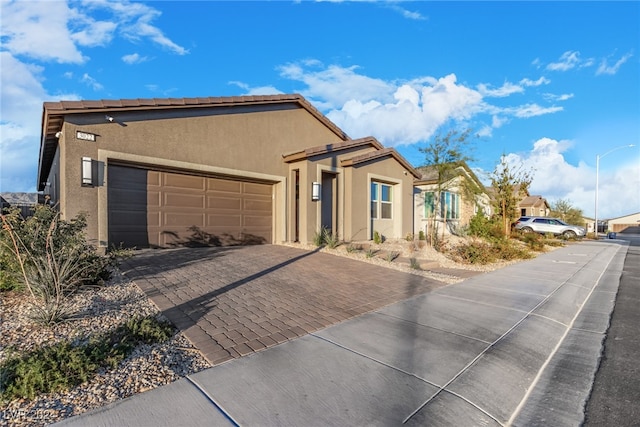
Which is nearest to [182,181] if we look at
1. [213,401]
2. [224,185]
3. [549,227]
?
[224,185]

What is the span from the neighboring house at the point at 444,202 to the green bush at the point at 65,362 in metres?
15.5

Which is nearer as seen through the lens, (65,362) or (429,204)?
(65,362)

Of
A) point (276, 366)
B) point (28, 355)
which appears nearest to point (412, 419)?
point (276, 366)

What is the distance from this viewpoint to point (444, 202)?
19.0 metres

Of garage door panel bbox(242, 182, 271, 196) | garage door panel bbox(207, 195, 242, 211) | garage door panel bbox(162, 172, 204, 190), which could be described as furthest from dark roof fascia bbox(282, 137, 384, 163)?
garage door panel bbox(162, 172, 204, 190)

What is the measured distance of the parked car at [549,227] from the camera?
2572 cm

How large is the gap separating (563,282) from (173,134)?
11.3 metres

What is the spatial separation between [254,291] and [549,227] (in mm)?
28636

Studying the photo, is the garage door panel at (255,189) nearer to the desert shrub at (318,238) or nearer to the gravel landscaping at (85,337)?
the desert shrub at (318,238)

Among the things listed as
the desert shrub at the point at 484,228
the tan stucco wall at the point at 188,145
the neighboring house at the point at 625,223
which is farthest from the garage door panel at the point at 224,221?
the neighboring house at the point at 625,223

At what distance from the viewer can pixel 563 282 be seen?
320 inches

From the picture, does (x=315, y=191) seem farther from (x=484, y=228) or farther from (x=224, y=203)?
(x=484, y=228)

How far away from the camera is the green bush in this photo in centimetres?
279

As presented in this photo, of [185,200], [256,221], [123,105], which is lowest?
[256,221]
